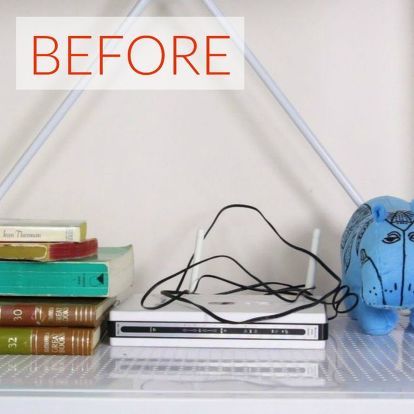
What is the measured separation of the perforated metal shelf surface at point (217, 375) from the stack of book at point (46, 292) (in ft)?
0.07

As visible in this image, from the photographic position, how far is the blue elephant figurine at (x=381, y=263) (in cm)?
Answer: 85

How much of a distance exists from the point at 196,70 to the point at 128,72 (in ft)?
0.41

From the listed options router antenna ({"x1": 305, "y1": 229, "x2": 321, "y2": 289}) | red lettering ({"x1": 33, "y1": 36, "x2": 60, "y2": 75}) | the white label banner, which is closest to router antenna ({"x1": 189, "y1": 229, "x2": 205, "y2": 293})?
router antenna ({"x1": 305, "y1": 229, "x2": 321, "y2": 289})

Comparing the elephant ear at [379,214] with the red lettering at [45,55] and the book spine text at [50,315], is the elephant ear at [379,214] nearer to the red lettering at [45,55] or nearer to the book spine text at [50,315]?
the book spine text at [50,315]

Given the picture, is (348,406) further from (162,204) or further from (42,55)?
(42,55)

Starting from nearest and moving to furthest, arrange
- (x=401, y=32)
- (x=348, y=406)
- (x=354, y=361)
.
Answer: (x=348, y=406), (x=354, y=361), (x=401, y=32)

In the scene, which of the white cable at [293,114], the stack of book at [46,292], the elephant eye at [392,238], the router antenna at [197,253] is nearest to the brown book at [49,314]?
the stack of book at [46,292]

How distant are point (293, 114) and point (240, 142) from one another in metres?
0.12

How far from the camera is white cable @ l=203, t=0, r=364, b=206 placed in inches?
44.8

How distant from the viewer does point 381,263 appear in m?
0.85

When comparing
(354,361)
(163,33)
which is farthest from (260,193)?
(354,361)

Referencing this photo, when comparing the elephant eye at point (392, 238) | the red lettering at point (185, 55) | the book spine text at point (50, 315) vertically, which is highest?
the red lettering at point (185, 55)

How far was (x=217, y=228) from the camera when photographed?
1216mm

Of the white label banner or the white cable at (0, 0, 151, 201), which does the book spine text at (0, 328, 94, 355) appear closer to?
the white cable at (0, 0, 151, 201)
